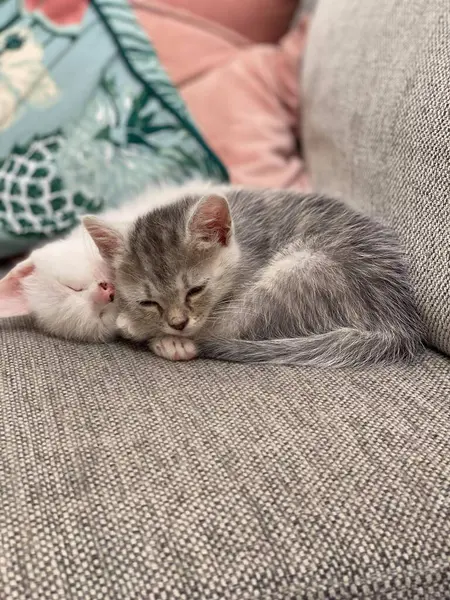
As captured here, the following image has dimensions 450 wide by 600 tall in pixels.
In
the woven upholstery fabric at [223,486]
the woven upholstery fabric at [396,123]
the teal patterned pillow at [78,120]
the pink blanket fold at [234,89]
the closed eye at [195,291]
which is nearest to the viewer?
the woven upholstery fabric at [223,486]

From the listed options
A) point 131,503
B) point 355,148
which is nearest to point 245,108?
point 355,148

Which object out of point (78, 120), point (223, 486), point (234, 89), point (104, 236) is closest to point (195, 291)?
point (104, 236)

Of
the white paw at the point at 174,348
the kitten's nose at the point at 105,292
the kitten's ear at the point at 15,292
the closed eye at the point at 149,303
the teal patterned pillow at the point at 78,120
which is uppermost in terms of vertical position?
the teal patterned pillow at the point at 78,120

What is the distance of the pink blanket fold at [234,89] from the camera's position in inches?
56.6

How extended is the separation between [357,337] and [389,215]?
24 centimetres

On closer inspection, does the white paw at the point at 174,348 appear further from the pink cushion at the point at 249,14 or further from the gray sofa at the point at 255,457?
the pink cushion at the point at 249,14

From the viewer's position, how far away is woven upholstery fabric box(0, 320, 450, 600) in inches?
21.3

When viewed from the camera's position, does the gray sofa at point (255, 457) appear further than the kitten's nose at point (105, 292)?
No

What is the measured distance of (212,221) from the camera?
97 cm

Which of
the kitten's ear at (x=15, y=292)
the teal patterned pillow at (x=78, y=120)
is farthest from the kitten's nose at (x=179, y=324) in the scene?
the teal patterned pillow at (x=78, y=120)

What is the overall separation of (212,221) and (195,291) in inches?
4.7

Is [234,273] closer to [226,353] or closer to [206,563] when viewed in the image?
[226,353]

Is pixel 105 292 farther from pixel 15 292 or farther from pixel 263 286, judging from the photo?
pixel 263 286

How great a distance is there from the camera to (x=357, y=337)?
35.4 inches
